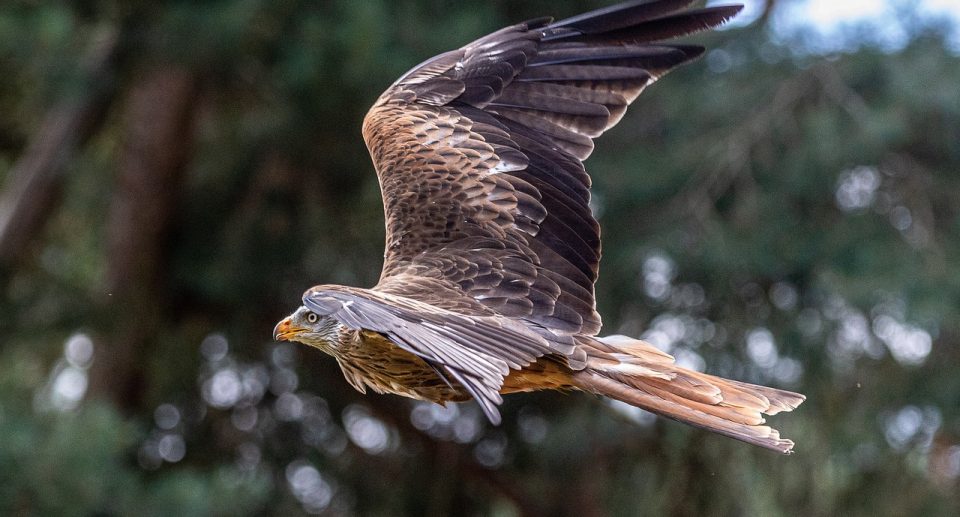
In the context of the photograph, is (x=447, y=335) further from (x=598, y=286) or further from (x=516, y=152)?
(x=598, y=286)

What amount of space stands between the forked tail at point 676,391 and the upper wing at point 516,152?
0.74ft

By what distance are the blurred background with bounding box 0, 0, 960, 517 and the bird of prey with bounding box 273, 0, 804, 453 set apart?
12.1 ft

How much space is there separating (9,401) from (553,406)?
3.73 m

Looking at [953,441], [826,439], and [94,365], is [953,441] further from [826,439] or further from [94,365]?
[94,365]

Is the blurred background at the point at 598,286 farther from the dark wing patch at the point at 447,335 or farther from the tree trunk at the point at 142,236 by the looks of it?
the dark wing patch at the point at 447,335

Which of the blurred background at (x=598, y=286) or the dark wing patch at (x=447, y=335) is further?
the blurred background at (x=598, y=286)

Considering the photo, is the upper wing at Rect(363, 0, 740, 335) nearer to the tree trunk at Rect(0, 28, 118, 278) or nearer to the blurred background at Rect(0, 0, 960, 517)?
the blurred background at Rect(0, 0, 960, 517)

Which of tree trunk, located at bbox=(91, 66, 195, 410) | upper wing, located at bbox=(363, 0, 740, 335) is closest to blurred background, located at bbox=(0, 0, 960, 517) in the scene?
tree trunk, located at bbox=(91, 66, 195, 410)

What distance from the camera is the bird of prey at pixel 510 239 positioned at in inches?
125

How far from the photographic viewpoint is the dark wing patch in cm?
281

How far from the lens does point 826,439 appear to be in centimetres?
925

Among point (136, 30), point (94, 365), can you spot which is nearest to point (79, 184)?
point (94, 365)

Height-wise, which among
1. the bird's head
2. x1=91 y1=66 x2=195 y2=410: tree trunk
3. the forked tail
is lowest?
x1=91 y1=66 x2=195 y2=410: tree trunk

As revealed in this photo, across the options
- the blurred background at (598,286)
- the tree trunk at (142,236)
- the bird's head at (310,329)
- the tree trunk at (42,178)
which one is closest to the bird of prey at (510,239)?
the bird's head at (310,329)
